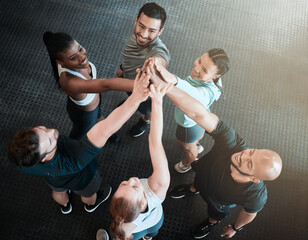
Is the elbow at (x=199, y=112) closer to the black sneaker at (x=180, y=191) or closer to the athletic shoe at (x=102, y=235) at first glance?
the black sneaker at (x=180, y=191)

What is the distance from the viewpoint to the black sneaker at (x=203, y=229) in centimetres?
225

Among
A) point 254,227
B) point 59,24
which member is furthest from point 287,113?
point 59,24

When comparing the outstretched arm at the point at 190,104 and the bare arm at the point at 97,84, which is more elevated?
the outstretched arm at the point at 190,104

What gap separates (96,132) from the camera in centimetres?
149

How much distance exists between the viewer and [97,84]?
64.9 inches

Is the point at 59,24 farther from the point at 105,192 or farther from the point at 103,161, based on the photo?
the point at 105,192

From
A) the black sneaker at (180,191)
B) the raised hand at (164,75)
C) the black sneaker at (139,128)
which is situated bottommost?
the black sneaker at (180,191)

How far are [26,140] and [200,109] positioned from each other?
3.16 ft

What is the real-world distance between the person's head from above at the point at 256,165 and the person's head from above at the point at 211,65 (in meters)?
0.57

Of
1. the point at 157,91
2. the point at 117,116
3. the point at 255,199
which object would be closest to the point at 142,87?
the point at 157,91

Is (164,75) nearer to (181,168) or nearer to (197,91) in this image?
(197,91)

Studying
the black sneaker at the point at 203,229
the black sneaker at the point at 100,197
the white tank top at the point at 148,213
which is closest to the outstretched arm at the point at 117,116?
the white tank top at the point at 148,213

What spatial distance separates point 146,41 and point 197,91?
52 centimetres

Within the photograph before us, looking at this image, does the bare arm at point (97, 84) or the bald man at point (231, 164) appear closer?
the bald man at point (231, 164)
